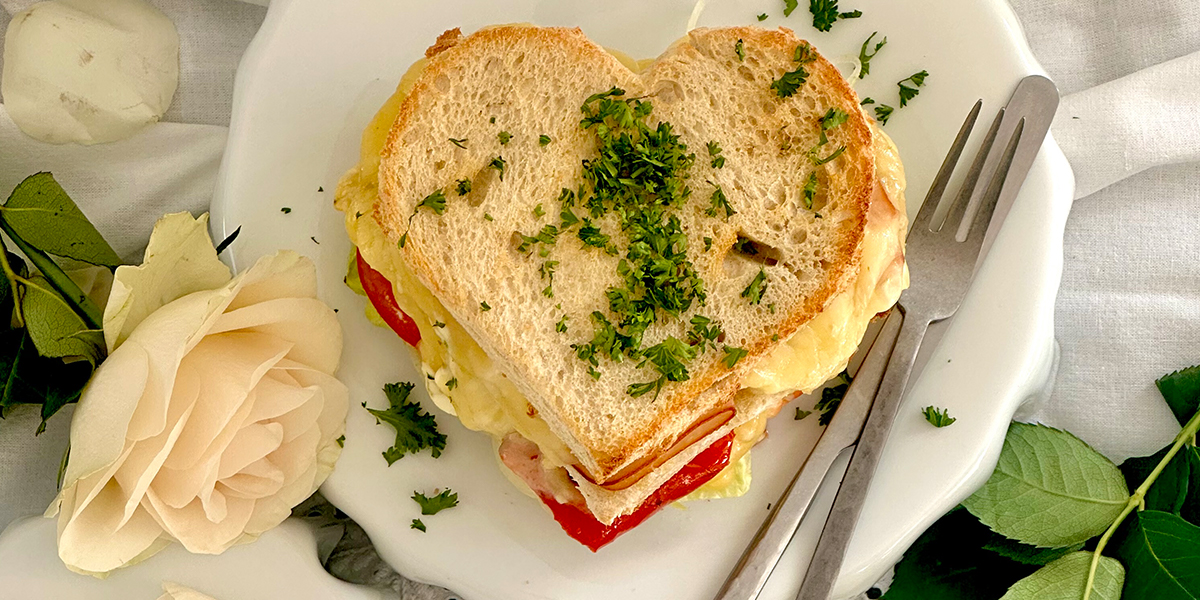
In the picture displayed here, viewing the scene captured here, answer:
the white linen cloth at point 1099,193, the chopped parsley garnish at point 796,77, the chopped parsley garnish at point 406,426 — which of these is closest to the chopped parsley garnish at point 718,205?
the chopped parsley garnish at point 796,77

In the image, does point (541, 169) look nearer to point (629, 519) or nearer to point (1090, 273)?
point (629, 519)

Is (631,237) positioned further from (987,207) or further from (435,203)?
(987,207)

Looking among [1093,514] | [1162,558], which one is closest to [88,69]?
[1093,514]

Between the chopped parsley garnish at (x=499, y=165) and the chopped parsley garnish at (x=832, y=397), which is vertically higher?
the chopped parsley garnish at (x=499, y=165)

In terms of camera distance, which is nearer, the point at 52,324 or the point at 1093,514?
the point at 52,324

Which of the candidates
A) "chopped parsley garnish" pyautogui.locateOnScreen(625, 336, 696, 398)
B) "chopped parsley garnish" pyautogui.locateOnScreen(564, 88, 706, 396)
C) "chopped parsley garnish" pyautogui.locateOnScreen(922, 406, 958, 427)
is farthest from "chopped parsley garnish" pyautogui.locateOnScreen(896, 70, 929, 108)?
"chopped parsley garnish" pyautogui.locateOnScreen(625, 336, 696, 398)

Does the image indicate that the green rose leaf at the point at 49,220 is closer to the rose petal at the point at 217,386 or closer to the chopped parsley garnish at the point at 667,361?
the rose petal at the point at 217,386

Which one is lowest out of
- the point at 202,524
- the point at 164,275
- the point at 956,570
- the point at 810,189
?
the point at 956,570
